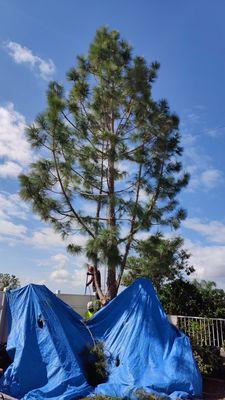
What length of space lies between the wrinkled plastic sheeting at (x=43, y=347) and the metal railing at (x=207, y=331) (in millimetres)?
2522

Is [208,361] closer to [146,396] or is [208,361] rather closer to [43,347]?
[146,396]

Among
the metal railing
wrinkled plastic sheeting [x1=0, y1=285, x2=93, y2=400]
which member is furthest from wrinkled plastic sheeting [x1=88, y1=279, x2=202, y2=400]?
the metal railing

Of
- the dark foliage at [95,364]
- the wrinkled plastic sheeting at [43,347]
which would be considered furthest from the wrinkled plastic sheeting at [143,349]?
the wrinkled plastic sheeting at [43,347]

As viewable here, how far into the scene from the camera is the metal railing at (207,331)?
7453 millimetres

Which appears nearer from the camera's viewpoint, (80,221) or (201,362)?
(201,362)

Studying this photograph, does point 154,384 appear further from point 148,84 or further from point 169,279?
point 148,84

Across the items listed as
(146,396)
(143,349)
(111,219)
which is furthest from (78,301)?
(146,396)

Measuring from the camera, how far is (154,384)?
5160mm

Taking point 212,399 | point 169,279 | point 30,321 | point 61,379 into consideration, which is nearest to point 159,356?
point 212,399

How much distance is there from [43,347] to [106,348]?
1063mm

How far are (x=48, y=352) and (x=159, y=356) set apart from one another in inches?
67.7

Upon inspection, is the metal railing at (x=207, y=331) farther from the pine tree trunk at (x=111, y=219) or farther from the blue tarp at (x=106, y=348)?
the pine tree trunk at (x=111, y=219)

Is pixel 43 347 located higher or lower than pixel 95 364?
higher

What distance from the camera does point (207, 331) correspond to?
761 cm
